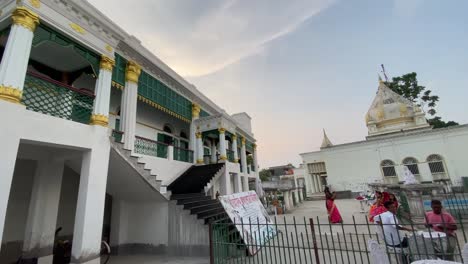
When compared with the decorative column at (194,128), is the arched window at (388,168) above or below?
below

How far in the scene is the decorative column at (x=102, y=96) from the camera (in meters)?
5.52

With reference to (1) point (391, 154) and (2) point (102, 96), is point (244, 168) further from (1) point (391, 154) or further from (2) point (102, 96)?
(1) point (391, 154)

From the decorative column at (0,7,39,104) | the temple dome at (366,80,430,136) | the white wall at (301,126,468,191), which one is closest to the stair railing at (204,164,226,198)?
the decorative column at (0,7,39,104)

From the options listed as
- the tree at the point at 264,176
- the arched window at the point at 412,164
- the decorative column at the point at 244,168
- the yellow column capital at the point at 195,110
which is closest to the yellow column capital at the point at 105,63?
the yellow column capital at the point at 195,110

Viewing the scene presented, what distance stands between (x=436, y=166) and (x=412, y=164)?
6.77 feet

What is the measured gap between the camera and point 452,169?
21.8 meters

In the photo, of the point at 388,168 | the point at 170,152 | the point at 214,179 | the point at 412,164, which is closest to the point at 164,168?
the point at 170,152

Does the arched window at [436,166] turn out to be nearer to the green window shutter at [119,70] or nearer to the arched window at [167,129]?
the arched window at [167,129]

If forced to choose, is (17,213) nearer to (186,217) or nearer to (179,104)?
(186,217)

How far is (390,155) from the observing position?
24453 mm

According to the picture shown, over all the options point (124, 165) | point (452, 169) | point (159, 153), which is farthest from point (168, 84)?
point (452, 169)

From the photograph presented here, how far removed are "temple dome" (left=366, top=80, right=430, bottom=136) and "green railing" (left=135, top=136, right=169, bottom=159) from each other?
99.1 ft

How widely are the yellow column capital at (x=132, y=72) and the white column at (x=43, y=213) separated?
424 cm

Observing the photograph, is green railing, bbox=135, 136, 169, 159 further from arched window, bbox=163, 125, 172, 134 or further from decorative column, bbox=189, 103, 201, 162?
arched window, bbox=163, 125, 172, 134
